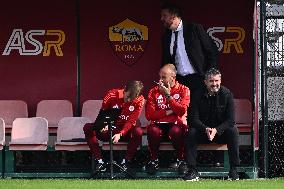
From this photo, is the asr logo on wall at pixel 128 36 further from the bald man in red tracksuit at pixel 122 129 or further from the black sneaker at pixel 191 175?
the black sneaker at pixel 191 175

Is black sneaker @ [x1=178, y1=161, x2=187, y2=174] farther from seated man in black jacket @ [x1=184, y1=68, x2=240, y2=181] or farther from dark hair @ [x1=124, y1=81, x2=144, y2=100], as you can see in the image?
dark hair @ [x1=124, y1=81, x2=144, y2=100]

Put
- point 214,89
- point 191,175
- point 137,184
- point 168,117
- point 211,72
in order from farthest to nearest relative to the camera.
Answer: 1. point 168,117
2. point 214,89
3. point 211,72
4. point 191,175
5. point 137,184

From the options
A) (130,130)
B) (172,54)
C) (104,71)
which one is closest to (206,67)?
(172,54)

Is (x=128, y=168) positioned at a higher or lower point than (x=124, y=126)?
lower

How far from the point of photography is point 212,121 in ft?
39.2

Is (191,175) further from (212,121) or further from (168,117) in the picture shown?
(168,117)

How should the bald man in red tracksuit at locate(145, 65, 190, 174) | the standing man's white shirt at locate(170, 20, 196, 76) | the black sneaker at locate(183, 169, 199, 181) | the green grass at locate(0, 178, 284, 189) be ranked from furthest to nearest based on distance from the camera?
the standing man's white shirt at locate(170, 20, 196, 76) → the bald man in red tracksuit at locate(145, 65, 190, 174) → the black sneaker at locate(183, 169, 199, 181) → the green grass at locate(0, 178, 284, 189)

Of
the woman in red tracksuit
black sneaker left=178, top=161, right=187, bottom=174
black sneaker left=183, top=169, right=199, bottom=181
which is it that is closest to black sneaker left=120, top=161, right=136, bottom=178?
the woman in red tracksuit

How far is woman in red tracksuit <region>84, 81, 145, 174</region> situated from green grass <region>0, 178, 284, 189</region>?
62 cm

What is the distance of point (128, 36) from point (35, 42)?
137cm

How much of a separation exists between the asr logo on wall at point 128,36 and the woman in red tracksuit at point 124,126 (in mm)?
1821

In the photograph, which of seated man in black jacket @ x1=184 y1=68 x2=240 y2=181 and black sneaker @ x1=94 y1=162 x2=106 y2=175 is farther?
black sneaker @ x1=94 y1=162 x2=106 y2=175

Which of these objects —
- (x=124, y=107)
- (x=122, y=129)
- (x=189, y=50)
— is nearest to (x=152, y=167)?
(x=122, y=129)

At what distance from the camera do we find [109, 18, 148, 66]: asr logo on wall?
553 inches
